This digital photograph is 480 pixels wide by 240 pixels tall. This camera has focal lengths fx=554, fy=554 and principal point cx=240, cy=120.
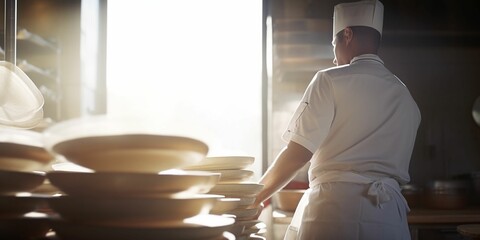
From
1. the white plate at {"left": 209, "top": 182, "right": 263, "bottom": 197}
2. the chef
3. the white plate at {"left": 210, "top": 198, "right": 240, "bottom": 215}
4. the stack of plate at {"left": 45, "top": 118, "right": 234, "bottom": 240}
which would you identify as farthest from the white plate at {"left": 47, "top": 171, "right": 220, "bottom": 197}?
the chef

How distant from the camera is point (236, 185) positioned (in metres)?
0.99

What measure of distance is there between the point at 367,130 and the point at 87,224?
6.18 ft

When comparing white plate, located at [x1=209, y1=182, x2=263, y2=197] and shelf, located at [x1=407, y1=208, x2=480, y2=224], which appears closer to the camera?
white plate, located at [x1=209, y1=182, x2=263, y2=197]

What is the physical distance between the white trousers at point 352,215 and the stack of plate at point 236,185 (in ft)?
4.28

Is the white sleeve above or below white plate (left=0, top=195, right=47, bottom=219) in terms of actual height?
above

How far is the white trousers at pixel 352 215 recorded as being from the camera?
228 cm

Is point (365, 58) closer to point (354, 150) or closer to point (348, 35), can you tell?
point (348, 35)

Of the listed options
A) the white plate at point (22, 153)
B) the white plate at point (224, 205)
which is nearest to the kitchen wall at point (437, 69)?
the white plate at point (224, 205)

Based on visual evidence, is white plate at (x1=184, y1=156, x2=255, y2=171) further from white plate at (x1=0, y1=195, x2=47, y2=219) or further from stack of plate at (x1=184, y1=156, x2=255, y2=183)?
white plate at (x1=0, y1=195, x2=47, y2=219)

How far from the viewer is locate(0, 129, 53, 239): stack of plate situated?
0.61 meters

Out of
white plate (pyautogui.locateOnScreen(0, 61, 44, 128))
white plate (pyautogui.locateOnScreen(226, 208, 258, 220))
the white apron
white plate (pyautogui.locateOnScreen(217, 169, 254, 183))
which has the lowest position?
the white apron

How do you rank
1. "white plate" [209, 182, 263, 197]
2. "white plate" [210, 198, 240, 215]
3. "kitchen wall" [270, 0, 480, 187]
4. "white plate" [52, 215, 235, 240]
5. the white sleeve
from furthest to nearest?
"kitchen wall" [270, 0, 480, 187] → the white sleeve → "white plate" [209, 182, 263, 197] → "white plate" [210, 198, 240, 215] → "white plate" [52, 215, 235, 240]

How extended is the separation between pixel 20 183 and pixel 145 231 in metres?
0.19

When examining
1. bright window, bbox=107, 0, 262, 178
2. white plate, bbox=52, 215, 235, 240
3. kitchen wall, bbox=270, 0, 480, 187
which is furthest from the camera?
kitchen wall, bbox=270, 0, 480, 187
